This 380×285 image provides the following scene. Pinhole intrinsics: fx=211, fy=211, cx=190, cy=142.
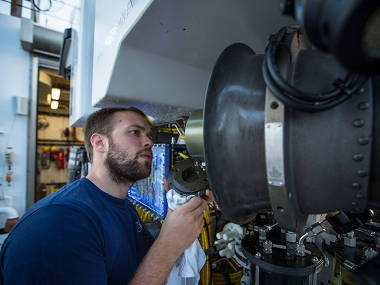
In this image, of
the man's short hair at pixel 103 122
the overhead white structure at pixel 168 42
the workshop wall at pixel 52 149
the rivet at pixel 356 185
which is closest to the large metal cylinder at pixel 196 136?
the overhead white structure at pixel 168 42

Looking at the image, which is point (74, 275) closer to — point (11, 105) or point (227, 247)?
point (227, 247)

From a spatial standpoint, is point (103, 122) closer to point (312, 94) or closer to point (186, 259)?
point (186, 259)

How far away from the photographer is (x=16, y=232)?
598 mm

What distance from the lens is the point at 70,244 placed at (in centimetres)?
56

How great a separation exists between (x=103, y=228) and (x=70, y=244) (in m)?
0.14

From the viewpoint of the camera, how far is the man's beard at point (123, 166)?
2.85 feet

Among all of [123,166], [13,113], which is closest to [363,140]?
[123,166]

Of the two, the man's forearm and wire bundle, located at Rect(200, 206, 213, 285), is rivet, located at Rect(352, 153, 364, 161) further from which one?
wire bundle, located at Rect(200, 206, 213, 285)

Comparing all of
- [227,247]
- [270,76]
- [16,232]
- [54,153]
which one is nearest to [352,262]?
[227,247]

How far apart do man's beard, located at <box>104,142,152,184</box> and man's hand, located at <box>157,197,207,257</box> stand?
237 millimetres

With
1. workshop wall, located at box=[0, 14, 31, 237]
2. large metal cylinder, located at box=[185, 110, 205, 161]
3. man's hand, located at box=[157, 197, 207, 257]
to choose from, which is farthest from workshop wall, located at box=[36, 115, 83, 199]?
large metal cylinder, located at box=[185, 110, 205, 161]

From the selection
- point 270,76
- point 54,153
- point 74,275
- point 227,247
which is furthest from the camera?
point 54,153

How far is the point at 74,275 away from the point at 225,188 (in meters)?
0.46

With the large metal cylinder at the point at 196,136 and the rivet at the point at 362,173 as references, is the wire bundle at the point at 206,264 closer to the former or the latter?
the large metal cylinder at the point at 196,136
